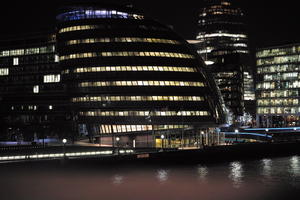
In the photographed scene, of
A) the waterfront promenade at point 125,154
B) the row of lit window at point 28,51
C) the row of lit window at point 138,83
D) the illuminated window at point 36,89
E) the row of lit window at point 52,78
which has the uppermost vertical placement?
the row of lit window at point 28,51

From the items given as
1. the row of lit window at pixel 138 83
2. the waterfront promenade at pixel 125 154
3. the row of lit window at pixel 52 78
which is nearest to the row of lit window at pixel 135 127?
the row of lit window at pixel 138 83

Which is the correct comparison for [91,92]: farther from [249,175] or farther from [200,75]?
[249,175]

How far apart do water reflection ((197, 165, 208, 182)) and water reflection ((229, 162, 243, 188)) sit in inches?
160

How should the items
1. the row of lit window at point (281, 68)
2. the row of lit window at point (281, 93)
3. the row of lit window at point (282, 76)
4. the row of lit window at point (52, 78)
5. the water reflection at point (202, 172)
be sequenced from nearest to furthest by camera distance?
the water reflection at point (202, 172) → the row of lit window at point (52, 78) → the row of lit window at point (281, 93) → the row of lit window at point (282, 76) → the row of lit window at point (281, 68)

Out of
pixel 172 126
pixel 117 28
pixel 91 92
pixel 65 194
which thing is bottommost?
pixel 65 194

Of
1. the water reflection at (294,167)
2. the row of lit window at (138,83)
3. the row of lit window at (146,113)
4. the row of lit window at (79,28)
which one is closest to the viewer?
the water reflection at (294,167)

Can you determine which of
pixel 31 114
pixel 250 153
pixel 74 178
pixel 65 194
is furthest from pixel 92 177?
pixel 31 114

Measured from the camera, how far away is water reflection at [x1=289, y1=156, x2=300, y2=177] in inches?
3347

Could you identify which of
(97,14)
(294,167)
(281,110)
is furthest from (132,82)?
(281,110)

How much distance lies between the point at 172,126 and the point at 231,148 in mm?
17819

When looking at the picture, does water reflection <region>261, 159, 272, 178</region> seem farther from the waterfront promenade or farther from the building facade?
the building facade

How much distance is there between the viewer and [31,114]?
15275cm

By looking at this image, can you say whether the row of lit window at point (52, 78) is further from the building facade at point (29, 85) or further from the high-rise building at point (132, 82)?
the high-rise building at point (132, 82)

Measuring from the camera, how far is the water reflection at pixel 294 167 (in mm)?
85019
